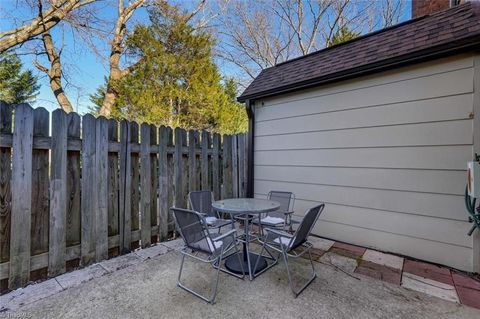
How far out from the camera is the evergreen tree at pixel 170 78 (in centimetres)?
923

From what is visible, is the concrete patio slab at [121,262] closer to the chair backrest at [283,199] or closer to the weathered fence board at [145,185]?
the weathered fence board at [145,185]

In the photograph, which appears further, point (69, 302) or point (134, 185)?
point (134, 185)

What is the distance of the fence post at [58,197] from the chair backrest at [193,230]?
130 cm

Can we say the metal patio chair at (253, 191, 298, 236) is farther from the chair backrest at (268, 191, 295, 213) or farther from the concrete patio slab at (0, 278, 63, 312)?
the concrete patio slab at (0, 278, 63, 312)

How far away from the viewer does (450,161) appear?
2771 mm

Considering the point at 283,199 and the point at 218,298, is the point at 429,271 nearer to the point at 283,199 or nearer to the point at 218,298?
the point at 283,199

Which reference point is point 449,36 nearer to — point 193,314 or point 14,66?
point 193,314

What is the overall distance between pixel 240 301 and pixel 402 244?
7.76 ft

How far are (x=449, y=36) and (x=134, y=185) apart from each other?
14.2 ft

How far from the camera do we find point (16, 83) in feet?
35.1

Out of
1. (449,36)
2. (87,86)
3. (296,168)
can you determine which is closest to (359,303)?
(296,168)

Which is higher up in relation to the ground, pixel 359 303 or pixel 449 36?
pixel 449 36

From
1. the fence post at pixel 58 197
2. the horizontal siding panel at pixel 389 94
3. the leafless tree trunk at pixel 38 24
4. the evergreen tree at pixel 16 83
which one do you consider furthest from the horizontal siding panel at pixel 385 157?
the evergreen tree at pixel 16 83

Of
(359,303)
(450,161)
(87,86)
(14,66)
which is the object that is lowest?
(359,303)
